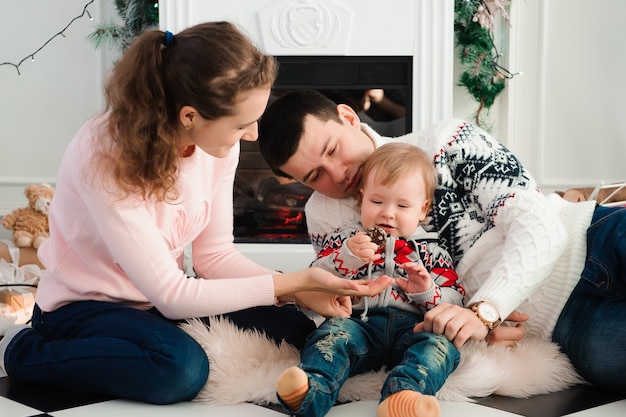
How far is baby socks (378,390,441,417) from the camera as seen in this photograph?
1.11 metres

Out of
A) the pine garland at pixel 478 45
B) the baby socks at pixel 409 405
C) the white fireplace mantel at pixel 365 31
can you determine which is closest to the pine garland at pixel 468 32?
the pine garland at pixel 478 45

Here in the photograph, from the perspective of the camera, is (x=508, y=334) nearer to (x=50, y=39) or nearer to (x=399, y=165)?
(x=399, y=165)

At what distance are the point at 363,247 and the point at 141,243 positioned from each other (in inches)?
15.3

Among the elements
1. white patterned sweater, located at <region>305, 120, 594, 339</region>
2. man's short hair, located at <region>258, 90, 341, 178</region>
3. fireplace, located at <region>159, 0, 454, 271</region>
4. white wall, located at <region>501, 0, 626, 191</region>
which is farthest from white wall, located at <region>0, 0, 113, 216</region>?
white patterned sweater, located at <region>305, 120, 594, 339</region>

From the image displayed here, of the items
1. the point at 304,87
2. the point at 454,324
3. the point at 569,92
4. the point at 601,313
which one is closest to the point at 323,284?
the point at 454,324

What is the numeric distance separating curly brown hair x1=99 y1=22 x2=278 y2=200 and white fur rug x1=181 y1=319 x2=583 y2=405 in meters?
0.30

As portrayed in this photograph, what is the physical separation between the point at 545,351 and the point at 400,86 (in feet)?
6.19

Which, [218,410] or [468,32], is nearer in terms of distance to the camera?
[218,410]

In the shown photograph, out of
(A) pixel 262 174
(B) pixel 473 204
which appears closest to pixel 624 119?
(A) pixel 262 174

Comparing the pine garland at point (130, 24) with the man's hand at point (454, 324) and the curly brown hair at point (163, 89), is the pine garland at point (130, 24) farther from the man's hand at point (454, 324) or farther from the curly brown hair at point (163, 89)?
the man's hand at point (454, 324)

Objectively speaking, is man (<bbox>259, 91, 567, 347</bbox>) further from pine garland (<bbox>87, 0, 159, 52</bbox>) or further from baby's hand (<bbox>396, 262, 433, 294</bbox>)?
pine garland (<bbox>87, 0, 159, 52</bbox>)

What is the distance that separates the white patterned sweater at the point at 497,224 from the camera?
139cm

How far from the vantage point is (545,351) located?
1425 mm

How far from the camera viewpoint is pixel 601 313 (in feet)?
4.54
